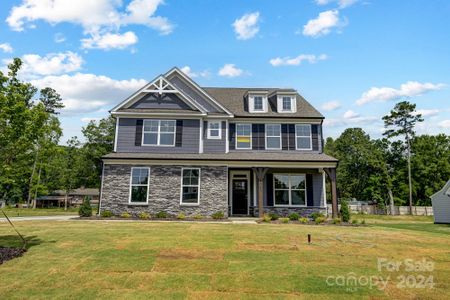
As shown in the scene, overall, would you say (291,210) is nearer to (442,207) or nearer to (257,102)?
(257,102)

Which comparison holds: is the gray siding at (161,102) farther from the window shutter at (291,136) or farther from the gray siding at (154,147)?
the window shutter at (291,136)

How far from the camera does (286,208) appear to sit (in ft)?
57.7

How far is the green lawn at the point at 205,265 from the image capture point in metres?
5.08

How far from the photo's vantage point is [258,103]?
19891 mm

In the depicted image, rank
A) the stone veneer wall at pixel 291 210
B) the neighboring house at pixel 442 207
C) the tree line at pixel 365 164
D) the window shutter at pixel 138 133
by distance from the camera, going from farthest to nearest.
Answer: the tree line at pixel 365 164
the neighboring house at pixel 442 207
the window shutter at pixel 138 133
the stone veneer wall at pixel 291 210

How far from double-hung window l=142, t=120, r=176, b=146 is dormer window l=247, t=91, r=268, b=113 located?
5806mm

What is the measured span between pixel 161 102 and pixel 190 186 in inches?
237

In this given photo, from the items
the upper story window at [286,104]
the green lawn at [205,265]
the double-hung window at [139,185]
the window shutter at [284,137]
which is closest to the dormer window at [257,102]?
the upper story window at [286,104]

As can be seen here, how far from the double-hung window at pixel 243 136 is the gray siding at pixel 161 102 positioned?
12.9 ft

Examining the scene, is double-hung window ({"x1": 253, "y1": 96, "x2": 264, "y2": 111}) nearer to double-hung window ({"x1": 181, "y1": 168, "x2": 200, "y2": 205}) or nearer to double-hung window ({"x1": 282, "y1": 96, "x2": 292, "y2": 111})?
double-hung window ({"x1": 282, "y1": 96, "x2": 292, "y2": 111})

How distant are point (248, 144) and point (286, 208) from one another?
4.97 meters

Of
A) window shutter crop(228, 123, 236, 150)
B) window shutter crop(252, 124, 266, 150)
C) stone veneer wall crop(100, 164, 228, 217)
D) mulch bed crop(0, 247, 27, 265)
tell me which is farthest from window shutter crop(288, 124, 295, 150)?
mulch bed crop(0, 247, 27, 265)

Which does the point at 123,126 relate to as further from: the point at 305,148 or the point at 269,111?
the point at 305,148

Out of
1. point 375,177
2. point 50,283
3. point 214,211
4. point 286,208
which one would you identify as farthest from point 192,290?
point 375,177
